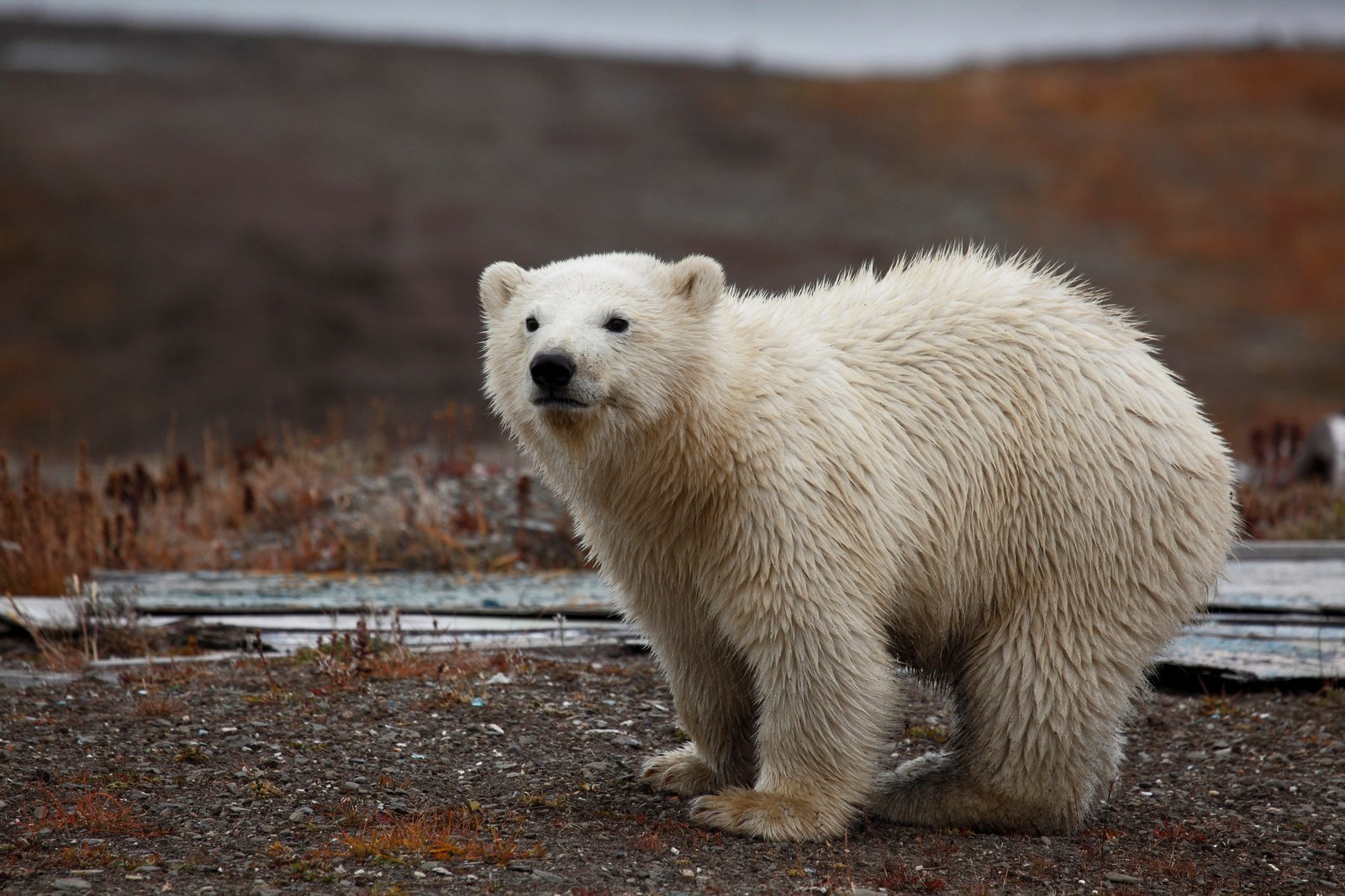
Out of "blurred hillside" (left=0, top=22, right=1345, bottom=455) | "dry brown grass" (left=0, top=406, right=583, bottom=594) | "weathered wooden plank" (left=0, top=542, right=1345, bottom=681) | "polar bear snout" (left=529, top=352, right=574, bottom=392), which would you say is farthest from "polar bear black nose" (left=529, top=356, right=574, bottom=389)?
"blurred hillside" (left=0, top=22, right=1345, bottom=455)

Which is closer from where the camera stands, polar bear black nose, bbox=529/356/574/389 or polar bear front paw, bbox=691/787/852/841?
polar bear black nose, bbox=529/356/574/389

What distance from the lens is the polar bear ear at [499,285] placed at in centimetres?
479

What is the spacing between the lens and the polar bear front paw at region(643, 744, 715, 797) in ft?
16.1

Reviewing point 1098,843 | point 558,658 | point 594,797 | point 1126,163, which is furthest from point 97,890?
point 1126,163

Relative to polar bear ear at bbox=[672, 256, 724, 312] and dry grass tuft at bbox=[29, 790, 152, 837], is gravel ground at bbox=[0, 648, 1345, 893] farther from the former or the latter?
polar bear ear at bbox=[672, 256, 724, 312]

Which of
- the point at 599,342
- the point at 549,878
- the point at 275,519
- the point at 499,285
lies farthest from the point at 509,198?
the point at 549,878

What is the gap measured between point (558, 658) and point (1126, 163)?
3116 centimetres

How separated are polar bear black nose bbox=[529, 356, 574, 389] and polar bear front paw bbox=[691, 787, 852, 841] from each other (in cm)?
161

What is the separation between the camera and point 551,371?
4.18m

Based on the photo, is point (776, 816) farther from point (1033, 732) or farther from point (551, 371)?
point (551, 371)

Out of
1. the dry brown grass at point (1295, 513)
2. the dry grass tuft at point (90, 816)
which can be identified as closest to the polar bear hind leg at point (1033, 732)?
the dry grass tuft at point (90, 816)

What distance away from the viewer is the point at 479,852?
4.00 m

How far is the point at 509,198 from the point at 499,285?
29145 mm

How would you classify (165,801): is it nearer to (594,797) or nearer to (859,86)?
(594,797)
